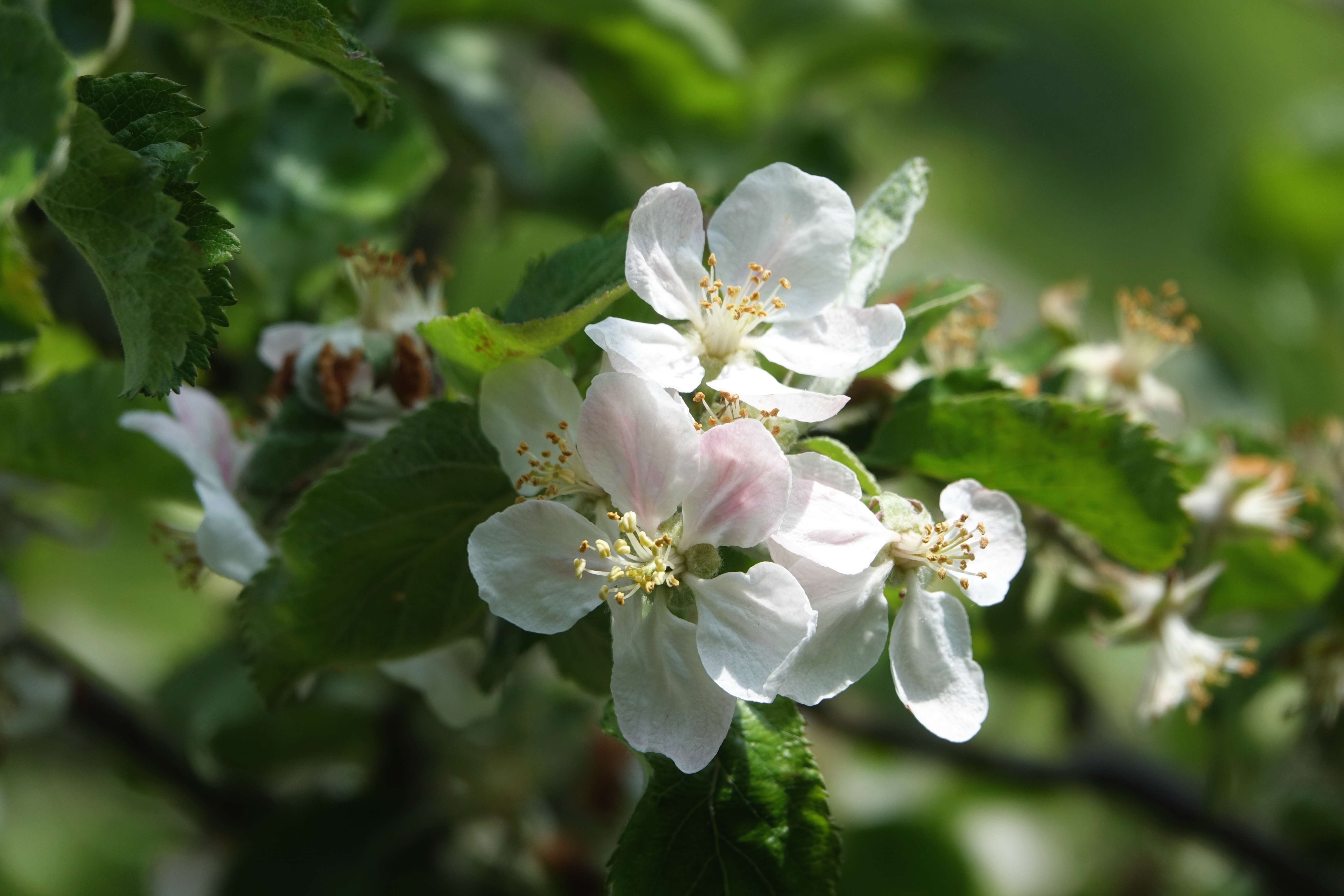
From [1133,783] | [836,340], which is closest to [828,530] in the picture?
[836,340]

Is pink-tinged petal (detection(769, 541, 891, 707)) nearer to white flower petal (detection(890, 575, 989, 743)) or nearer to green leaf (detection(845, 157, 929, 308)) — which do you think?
white flower petal (detection(890, 575, 989, 743))

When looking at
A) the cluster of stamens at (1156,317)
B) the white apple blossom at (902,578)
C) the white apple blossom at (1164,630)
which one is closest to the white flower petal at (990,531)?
the white apple blossom at (902,578)

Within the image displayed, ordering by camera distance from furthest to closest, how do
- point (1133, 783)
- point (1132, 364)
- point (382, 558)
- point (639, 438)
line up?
point (1133, 783), point (1132, 364), point (382, 558), point (639, 438)

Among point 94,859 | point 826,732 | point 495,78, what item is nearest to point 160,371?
point 495,78

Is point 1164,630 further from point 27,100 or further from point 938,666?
point 27,100

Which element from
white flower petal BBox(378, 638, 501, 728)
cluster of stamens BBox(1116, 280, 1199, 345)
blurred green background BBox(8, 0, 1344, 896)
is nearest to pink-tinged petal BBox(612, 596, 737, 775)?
white flower petal BBox(378, 638, 501, 728)

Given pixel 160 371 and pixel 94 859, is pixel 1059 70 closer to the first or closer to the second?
pixel 94 859

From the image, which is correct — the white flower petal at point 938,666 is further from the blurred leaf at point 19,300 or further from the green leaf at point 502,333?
the blurred leaf at point 19,300
